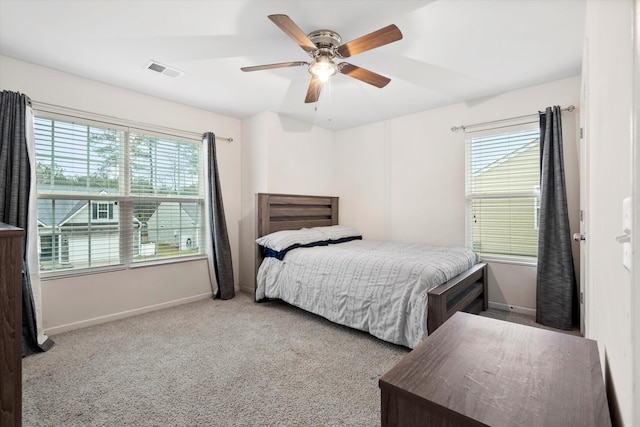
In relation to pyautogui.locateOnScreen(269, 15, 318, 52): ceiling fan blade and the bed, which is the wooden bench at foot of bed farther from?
pyautogui.locateOnScreen(269, 15, 318, 52): ceiling fan blade

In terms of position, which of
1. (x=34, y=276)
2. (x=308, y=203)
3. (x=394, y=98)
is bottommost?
(x=34, y=276)

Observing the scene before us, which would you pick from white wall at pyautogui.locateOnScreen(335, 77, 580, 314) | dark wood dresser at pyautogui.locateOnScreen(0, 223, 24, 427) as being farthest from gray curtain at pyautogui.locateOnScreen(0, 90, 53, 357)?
white wall at pyautogui.locateOnScreen(335, 77, 580, 314)

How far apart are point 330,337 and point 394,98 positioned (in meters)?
2.64

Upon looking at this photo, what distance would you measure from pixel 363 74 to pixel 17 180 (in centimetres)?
291

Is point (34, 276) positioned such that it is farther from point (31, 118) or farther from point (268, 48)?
point (268, 48)

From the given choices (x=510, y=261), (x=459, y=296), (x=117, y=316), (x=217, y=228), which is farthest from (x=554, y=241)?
(x=117, y=316)

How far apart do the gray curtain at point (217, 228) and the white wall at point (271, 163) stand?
37 cm

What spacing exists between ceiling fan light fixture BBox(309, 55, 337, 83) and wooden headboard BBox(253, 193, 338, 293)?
1.86m

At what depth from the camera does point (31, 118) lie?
255 cm

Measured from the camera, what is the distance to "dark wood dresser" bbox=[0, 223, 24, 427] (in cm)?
98

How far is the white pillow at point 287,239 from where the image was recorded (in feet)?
11.1

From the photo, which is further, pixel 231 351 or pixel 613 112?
pixel 231 351

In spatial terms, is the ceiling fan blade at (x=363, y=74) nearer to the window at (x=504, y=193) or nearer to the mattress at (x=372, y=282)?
the mattress at (x=372, y=282)

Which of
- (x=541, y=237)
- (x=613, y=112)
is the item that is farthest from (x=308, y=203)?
(x=613, y=112)
